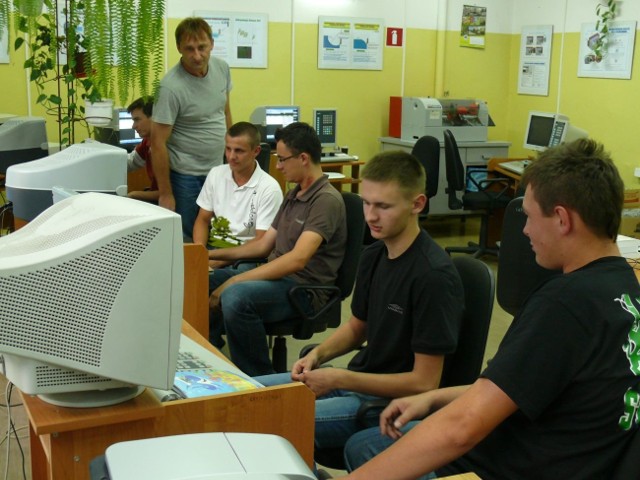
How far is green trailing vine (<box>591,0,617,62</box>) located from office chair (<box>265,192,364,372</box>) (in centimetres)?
413

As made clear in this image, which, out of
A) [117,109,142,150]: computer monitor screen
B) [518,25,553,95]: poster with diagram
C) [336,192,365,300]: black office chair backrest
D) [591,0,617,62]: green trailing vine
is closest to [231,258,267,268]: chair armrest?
[336,192,365,300]: black office chair backrest

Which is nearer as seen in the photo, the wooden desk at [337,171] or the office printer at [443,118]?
the wooden desk at [337,171]

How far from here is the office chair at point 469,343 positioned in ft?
6.66

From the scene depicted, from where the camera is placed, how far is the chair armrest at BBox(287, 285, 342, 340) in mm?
3066

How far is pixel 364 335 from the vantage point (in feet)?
7.69

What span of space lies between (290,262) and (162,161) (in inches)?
48.2

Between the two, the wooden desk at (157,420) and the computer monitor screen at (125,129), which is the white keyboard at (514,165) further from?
the wooden desk at (157,420)

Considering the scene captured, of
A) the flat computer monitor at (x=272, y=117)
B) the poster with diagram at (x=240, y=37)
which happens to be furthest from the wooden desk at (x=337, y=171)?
the poster with diagram at (x=240, y=37)

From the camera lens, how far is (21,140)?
13.1 ft

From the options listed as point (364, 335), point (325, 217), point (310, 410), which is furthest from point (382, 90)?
point (310, 410)

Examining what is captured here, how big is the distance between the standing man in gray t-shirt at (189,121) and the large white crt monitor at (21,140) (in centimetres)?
60

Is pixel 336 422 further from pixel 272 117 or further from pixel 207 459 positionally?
pixel 272 117

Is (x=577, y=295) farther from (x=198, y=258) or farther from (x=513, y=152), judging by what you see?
(x=513, y=152)

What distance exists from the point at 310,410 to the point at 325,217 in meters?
1.43
